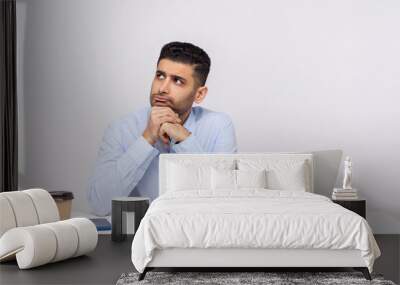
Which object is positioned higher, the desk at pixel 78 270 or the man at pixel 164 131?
the man at pixel 164 131

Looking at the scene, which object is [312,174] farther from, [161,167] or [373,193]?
[161,167]

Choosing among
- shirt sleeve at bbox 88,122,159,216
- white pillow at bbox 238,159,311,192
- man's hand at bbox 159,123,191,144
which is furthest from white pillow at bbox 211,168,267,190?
shirt sleeve at bbox 88,122,159,216

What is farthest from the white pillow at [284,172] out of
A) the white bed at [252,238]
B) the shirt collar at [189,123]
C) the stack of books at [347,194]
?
the white bed at [252,238]

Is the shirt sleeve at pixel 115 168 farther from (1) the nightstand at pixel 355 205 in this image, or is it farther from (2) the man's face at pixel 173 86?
(1) the nightstand at pixel 355 205

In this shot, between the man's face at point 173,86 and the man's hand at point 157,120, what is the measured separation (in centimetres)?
6

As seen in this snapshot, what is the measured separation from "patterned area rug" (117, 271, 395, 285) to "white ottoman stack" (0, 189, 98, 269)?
0.68 meters

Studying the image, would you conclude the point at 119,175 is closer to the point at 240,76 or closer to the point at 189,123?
the point at 189,123

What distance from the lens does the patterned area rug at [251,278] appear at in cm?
484

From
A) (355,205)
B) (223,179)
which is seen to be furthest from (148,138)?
(355,205)

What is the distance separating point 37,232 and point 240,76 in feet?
10.3

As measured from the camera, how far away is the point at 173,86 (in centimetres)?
750

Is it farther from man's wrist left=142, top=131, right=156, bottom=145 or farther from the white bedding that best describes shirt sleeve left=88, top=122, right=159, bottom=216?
the white bedding

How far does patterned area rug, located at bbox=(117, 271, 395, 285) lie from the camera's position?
484 centimetres

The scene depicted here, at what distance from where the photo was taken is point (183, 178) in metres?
6.72
